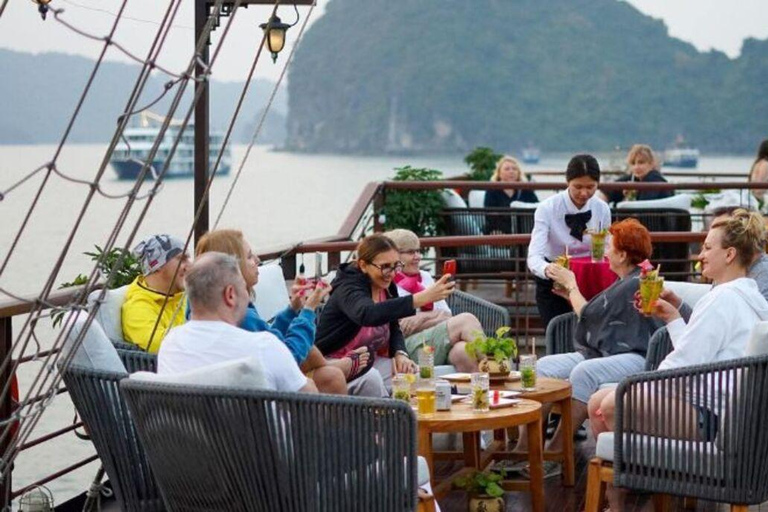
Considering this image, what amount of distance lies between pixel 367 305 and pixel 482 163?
9.68 metres

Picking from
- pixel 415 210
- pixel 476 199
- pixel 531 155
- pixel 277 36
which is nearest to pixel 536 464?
pixel 277 36

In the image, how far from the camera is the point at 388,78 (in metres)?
78.4

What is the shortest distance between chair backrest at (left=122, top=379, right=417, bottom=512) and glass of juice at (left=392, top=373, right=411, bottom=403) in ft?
3.62

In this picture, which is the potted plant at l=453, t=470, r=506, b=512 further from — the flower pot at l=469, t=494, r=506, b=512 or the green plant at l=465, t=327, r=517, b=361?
→ the green plant at l=465, t=327, r=517, b=361

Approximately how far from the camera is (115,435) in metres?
3.95

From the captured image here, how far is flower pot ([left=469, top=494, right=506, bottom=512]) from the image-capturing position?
4.92 metres

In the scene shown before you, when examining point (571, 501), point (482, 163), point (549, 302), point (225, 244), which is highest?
point (482, 163)

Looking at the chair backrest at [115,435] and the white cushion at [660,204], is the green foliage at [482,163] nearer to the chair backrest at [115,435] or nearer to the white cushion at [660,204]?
the white cushion at [660,204]

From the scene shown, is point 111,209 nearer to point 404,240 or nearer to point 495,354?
point 404,240

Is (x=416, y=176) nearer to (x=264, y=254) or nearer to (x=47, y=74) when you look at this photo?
(x=47, y=74)

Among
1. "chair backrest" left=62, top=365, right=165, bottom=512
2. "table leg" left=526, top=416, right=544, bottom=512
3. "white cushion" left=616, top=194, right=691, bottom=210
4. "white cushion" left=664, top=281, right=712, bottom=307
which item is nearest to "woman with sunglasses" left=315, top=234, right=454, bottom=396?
"table leg" left=526, top=416, right=544, bottom=512

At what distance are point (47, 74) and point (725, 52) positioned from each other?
7282 centimetres

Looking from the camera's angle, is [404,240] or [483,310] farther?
[483,310]

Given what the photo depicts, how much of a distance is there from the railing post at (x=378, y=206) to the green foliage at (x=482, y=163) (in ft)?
15.5
